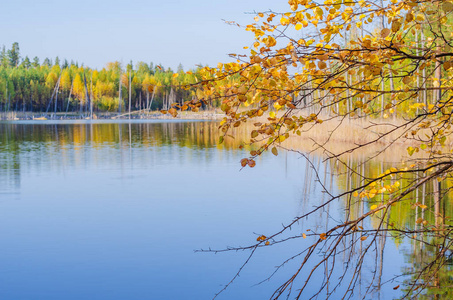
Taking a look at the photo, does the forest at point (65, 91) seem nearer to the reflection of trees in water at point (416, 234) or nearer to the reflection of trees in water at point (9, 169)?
the reflection of trees in water at point (9, 169)

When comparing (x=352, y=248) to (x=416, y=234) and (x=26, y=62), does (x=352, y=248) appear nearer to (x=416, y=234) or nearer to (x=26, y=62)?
(x=416, y=234)

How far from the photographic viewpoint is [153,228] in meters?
12.2

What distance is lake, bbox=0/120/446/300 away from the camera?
8.73 m

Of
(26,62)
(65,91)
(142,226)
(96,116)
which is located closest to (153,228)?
(142,226)

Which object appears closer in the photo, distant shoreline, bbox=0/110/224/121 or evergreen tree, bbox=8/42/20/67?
distant shoreline, bbox=0/110/224/121

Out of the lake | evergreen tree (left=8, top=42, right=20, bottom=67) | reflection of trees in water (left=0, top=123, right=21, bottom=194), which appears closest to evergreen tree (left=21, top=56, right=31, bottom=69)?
evergreen tree (left=8, top=42, right=20, bottom=67)

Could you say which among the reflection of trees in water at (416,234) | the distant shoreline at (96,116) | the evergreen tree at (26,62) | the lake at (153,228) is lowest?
the lake at (153,228)

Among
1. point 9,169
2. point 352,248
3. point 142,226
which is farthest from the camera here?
point 9,169

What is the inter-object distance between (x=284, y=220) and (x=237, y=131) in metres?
28.6

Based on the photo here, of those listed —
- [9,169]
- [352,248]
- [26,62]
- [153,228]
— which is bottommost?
[153,228]

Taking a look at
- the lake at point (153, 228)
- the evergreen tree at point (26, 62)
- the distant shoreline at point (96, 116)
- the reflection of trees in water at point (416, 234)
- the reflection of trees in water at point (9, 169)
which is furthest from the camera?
the evergreen tree at point (26, 62)

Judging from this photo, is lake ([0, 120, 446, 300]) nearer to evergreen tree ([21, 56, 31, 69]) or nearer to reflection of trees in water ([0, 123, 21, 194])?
reflection of trees in water ([0, 123, 21, 194])

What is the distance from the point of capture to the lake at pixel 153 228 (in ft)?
28.6

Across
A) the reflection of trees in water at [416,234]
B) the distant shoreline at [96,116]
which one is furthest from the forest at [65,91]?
the reflection of trees in water at [416,234]
